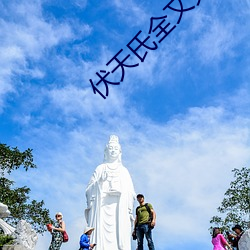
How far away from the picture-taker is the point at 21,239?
37.2ft

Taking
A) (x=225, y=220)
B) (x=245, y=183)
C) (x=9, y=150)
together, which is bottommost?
(x=225, y=220)

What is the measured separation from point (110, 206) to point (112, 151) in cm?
174

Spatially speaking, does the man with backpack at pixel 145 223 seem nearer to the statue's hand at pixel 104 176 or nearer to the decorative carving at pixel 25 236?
the decorative carving at pixel 25 236

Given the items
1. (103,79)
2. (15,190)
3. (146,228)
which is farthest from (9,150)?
(103,79)

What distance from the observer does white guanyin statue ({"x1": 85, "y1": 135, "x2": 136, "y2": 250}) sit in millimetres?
13789

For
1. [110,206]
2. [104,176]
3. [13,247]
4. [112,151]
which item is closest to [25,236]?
[13,247]

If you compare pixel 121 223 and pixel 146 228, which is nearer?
pixel 146 228

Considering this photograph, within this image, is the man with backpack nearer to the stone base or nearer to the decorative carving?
the decorative carving

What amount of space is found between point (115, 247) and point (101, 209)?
3.80ft

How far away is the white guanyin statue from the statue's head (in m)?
0.28

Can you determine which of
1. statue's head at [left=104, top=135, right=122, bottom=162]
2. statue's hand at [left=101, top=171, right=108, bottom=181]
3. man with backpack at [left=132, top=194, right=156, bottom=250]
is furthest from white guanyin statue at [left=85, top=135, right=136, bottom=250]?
man with backpack at [left=132, top=194, right=156, bottom=250]

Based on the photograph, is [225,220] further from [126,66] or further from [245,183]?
[126,66]

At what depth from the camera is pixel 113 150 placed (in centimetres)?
1495

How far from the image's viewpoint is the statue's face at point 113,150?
587 inches
